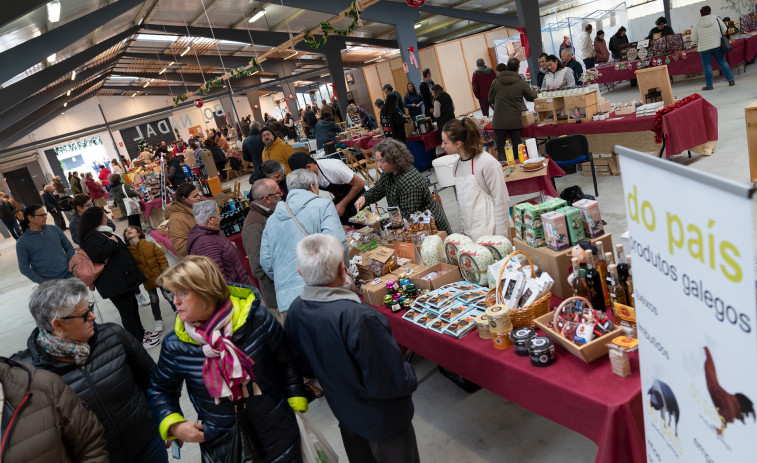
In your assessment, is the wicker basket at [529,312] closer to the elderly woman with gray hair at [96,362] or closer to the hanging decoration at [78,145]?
the elderly woman with gray hair at [96,362]

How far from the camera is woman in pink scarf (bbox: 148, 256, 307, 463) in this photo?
1950 millimetres

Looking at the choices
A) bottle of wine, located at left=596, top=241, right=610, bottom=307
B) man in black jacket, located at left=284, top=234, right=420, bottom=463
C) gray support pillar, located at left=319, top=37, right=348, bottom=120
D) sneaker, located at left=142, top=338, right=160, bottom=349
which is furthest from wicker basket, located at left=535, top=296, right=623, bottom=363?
gray support pillar, located at left=319, top=37, right=348, bottom=120

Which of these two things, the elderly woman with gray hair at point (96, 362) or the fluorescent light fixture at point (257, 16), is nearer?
the elderly woman with gray hair at point (96, 362)

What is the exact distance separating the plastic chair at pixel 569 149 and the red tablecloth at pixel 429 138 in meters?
3.60

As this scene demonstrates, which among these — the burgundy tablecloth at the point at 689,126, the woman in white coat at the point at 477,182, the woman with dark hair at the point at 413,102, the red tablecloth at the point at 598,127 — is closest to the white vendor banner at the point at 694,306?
the woman in white coat at the point at 477,182

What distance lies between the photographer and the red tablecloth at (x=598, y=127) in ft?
21.7

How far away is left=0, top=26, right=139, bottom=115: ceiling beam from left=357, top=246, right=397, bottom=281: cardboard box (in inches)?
441

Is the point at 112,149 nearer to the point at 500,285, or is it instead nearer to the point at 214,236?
the point at 214,236

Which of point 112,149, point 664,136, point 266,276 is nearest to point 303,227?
point 266,276

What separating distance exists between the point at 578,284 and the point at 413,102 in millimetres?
→ 9757

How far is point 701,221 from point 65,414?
84.0 inches

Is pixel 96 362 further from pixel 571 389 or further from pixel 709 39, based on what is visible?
pixel 709 39

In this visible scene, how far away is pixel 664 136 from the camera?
611cm

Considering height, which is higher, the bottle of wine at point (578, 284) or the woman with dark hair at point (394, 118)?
the woman with dark hair at point (394, 118)
